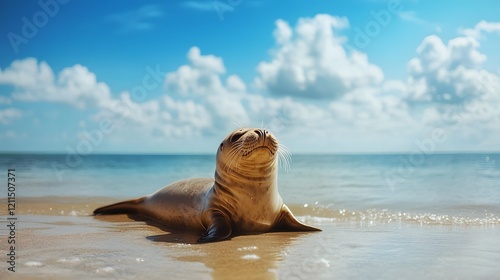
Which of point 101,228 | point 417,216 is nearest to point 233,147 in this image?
point 101,228

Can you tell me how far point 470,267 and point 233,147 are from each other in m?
2.70

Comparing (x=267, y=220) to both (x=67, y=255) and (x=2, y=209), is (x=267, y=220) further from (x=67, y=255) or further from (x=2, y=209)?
(x=2, y=209)

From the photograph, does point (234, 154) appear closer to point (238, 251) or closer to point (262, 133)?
point (262, 133)

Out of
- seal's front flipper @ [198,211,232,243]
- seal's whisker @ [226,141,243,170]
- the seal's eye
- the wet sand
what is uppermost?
the seal's eye

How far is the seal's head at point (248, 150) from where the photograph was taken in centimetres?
550

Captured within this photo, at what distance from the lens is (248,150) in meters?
5.56

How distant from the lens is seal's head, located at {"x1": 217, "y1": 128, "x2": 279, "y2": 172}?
5500 millimetres

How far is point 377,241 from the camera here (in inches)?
201

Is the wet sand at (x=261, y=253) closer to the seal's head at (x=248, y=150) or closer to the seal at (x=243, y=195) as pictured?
the seal at (x=243, y=195)

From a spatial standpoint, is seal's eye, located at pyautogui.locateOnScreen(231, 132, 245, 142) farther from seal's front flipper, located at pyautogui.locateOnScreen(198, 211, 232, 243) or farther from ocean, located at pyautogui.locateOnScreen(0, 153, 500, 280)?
ocean, located at pyautogui.locateOnScreen(0, 153, 500, 280)

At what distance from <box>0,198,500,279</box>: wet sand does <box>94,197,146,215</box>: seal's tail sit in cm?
140

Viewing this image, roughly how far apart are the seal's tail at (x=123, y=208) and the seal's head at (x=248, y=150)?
8.44ft

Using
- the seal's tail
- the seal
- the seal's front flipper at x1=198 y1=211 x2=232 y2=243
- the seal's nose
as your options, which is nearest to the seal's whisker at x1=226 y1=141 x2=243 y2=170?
the seal

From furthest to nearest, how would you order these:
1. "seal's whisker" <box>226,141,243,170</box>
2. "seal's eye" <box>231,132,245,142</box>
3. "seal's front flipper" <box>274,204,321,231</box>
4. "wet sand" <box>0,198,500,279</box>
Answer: "seal's front flipper" <box>274,204,321,231</box> → "seal's eye" <box>231,132,245,142</box> → "seal's whisker" <box>226,141,243,170</box> → "wet sand" <box>0,198,500,279</box>
